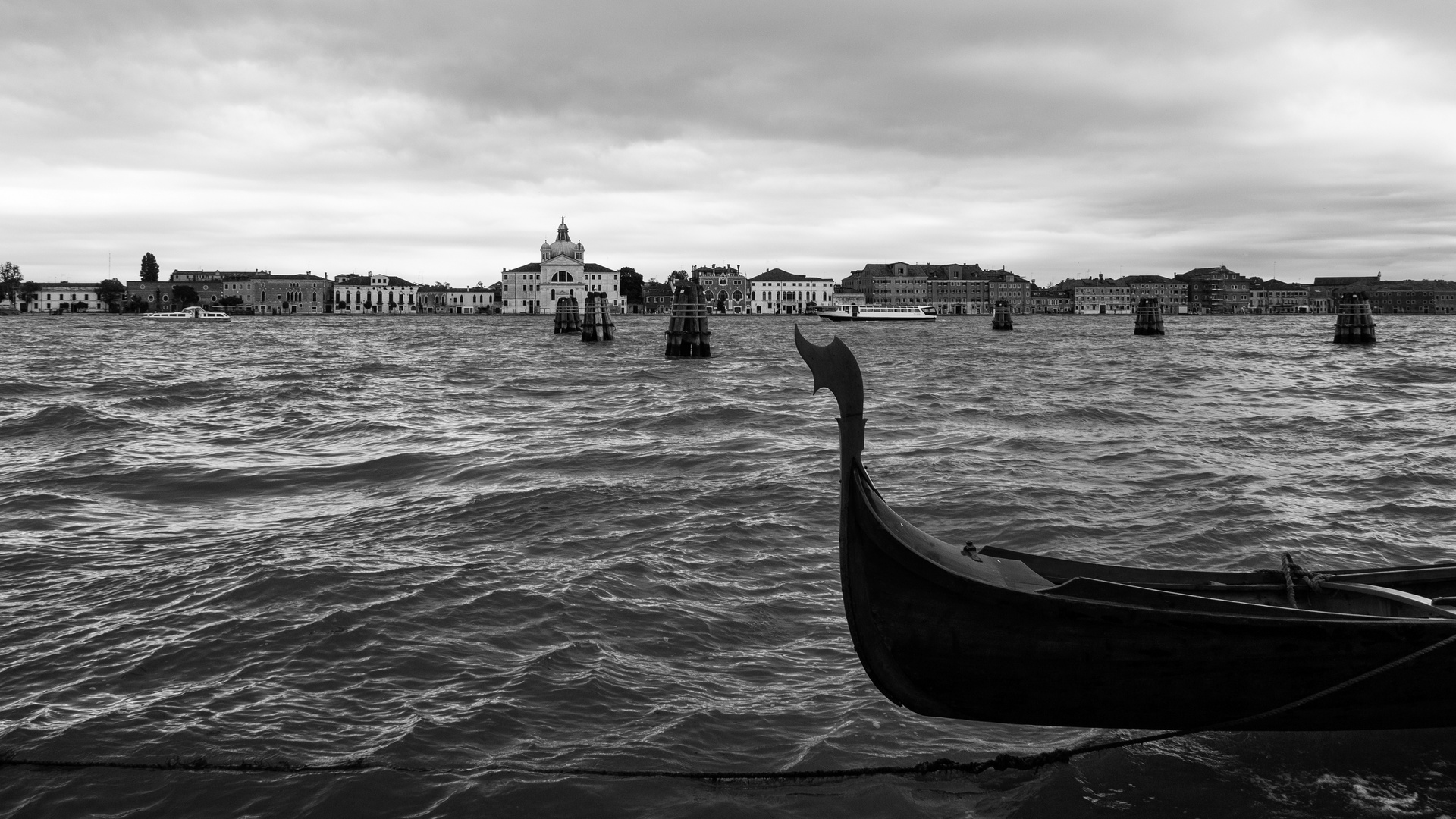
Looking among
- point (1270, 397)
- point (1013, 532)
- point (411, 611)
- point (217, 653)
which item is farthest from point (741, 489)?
point (1270, 397)

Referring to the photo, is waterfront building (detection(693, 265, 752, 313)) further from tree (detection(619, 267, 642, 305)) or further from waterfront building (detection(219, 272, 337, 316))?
waterfront building (detection(219, 272, 337, 316))

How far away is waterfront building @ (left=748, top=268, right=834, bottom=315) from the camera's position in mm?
126000

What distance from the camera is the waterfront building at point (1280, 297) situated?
142875mm

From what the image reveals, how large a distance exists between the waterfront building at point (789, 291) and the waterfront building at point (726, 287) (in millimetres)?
1012

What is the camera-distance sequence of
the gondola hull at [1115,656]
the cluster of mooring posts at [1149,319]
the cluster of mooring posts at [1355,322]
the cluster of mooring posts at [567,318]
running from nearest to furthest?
the gondola hull at [1115,656] < the cluster of mooring posts at [1355,322] < the cluster of mooring posts at [1149,319] < the cluster of mooring posts at [567,318]

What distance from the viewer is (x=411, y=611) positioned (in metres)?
6.14

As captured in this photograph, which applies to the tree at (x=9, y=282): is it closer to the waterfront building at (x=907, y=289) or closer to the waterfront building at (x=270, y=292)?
the waterfront building at (x=270, y=292)

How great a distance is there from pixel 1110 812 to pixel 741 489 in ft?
21.4

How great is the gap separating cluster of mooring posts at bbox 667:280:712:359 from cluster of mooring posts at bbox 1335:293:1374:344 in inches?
1105

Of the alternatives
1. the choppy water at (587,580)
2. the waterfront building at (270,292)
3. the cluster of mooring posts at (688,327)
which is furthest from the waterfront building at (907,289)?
the choppy water at (587,580)

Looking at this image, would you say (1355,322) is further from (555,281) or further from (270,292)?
(270,292)

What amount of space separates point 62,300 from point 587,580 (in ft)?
436

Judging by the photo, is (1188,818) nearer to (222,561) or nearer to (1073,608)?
(1073,608)

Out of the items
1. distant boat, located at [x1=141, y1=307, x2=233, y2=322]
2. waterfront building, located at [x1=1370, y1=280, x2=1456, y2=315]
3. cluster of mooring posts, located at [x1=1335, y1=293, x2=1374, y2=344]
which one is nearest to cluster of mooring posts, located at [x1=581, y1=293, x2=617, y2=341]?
cluster of mooring posts, located at [x1=1335, y1=293, x2=1374, y2=344]
